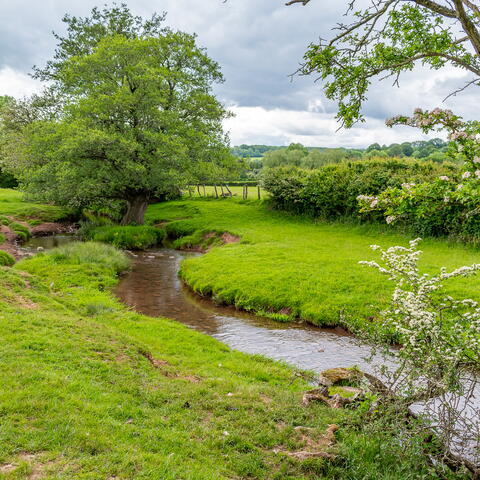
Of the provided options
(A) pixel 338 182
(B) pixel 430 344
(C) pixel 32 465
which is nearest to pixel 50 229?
(A) pixel 338 182

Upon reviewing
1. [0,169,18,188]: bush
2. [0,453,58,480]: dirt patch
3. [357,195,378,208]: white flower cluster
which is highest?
[0,169,18,188]: bush

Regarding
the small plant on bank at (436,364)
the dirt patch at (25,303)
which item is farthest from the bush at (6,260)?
the small plant on bank at (436,364)

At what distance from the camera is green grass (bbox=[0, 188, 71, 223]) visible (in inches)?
1419

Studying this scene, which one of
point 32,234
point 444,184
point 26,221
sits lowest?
point 32,234

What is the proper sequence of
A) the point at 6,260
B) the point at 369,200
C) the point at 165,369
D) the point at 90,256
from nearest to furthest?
the point at 369,200 < the point at 165,369 < the point at 6,260 < the point at 90,256

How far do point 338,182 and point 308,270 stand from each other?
1463 centimetres

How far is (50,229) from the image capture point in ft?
116

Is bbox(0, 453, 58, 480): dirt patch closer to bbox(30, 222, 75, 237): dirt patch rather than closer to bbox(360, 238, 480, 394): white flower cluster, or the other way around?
bbox(360, 238, 480, 394): white flower cluster

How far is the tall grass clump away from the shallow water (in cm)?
133

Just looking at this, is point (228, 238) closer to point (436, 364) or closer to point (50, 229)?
point (50, 229)

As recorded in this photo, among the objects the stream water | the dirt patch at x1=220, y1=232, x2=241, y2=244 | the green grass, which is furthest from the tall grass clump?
the green grass

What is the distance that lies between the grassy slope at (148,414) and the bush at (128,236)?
55.9 ft

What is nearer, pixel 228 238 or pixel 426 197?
pixel 426 197

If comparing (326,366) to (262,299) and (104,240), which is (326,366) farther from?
(104,240)
